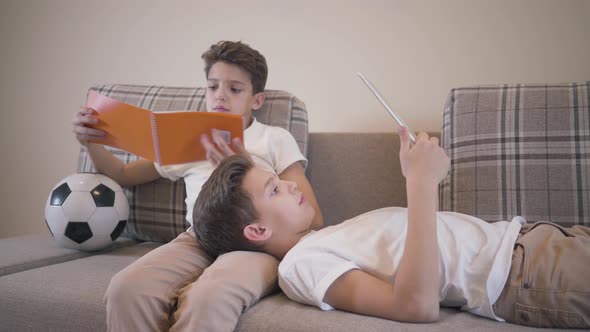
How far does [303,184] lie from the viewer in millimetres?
1504

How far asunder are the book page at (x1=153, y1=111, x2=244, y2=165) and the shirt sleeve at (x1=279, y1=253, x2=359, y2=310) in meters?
0.48

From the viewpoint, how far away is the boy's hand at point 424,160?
946mm

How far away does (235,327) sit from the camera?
3.07 ft

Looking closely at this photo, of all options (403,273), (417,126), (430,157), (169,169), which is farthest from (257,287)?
(417,126)

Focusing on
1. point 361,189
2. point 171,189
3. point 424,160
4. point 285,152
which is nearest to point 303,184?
point 285,152

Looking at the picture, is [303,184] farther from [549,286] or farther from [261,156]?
[549,286]

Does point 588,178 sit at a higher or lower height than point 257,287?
higher

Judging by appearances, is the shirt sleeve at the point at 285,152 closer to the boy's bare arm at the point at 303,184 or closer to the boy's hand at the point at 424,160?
the boy's bare arm at the point at 303,184

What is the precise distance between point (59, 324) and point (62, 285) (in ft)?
0.32

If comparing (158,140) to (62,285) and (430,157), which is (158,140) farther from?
(430,157)

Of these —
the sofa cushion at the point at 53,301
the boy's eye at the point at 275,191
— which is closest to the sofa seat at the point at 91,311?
the sofa cushion at the point at 53,301

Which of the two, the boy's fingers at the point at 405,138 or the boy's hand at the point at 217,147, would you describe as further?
the boy's hand at the point at 217,147

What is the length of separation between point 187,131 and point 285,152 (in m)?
0.35

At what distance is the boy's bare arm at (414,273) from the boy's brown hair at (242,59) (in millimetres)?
812
